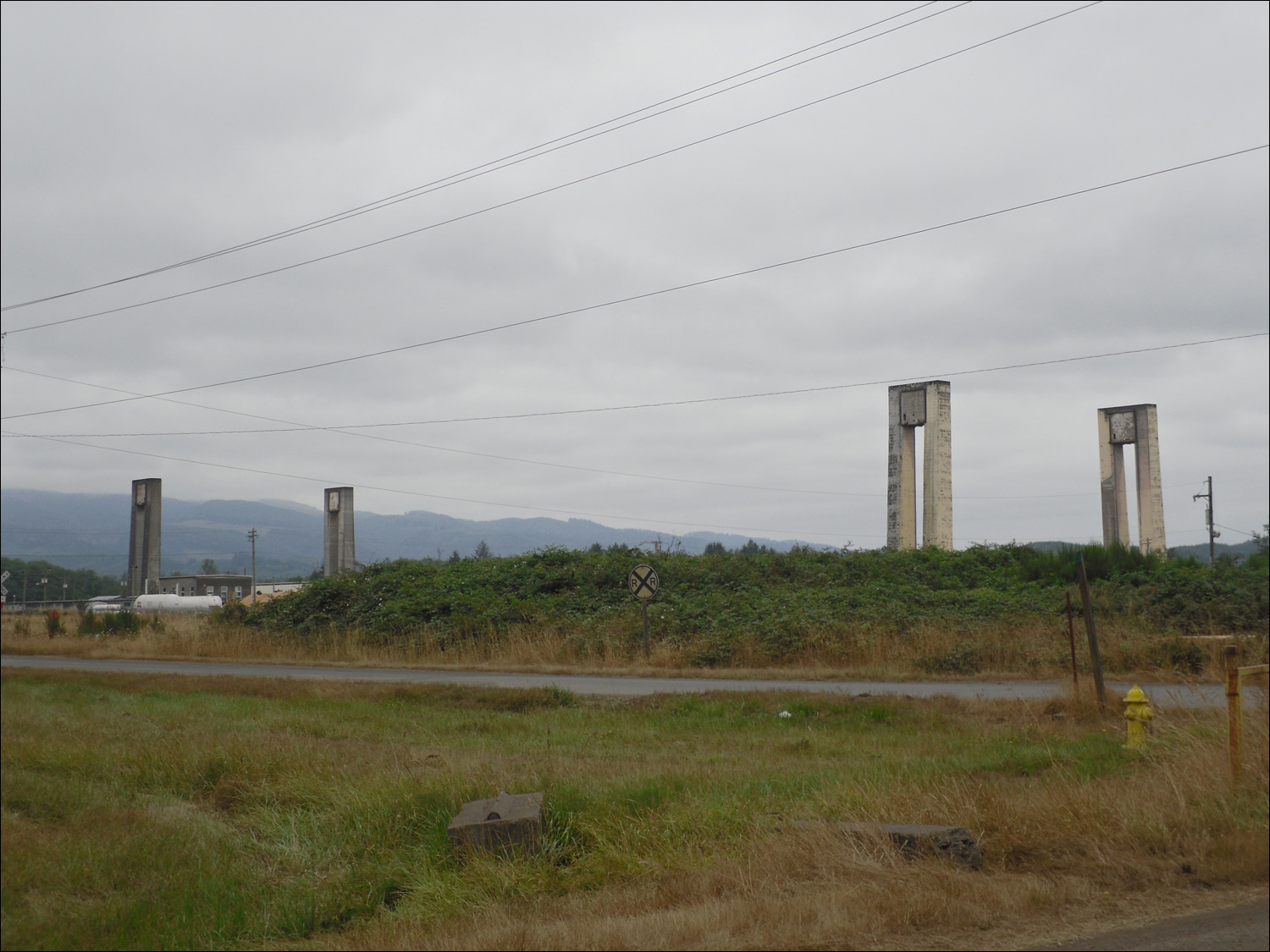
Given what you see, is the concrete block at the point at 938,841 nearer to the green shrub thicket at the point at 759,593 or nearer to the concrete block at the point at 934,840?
the concrete block at the point at 934,840

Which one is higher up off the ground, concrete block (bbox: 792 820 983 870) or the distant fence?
the distant fence

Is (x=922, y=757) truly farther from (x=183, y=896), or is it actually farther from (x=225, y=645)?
(x=225, y=645)

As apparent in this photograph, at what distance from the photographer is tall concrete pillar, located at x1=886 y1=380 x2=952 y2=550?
2759cm

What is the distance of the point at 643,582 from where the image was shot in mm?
26312

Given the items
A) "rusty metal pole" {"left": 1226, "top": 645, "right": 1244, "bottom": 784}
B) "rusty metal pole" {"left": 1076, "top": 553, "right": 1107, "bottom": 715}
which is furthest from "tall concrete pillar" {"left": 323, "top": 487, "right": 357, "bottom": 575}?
"rusty metal pole" {"left": 1226, "top": 645, "right": 1244, "bottom": 784}

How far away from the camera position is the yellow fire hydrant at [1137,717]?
903 cm

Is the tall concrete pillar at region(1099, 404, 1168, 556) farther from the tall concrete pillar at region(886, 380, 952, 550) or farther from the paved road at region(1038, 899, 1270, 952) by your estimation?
the paved road at region(1038, 899, 1270, 952)

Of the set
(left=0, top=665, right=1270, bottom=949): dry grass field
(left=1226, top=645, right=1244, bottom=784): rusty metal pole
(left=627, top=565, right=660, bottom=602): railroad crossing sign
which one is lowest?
(left=0, top=665, right=1270, bottom=949): dry grass field

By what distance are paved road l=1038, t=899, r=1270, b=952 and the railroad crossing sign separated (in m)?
20.8

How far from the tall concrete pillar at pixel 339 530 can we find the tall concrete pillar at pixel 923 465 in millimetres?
24577

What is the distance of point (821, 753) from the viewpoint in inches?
429

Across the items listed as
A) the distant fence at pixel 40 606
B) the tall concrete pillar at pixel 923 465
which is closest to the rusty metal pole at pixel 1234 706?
the distant fence at pixel 40 606

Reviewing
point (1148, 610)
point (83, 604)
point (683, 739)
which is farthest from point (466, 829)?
point (1148, 610)

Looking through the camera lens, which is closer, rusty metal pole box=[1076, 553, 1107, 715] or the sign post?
rusty metal pole box=[1076, 553, 1107, 715]
